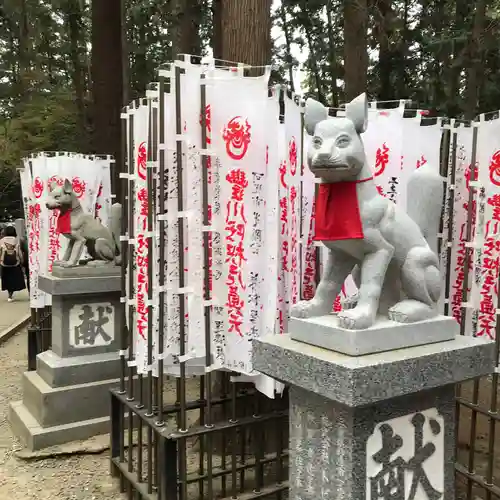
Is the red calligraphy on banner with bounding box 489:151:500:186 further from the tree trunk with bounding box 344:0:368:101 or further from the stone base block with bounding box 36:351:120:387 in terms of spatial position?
the tree trunk with bounding box 344:0:368:101

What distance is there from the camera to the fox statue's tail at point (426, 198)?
2787 mm

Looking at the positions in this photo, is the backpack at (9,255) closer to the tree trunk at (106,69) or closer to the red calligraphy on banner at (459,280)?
the tree trunk at (106,69)

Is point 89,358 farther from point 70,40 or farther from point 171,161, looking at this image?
point 70,40

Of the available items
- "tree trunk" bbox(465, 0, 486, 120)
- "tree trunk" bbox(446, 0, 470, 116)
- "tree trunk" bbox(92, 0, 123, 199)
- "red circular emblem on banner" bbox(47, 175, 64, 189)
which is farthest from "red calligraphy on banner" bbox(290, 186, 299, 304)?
"tree trunk" bbox(92, 0, 123, 199)

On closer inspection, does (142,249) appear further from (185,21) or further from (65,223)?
(185,21)

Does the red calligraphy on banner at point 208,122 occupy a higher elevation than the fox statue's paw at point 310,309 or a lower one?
higher

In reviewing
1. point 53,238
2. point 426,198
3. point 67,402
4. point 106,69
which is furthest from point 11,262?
point 426,198

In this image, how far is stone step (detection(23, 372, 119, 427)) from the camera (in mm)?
5613

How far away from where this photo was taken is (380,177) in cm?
456

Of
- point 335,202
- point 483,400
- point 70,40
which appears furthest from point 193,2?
point 335,202

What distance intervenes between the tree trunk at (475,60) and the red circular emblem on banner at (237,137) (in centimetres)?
646

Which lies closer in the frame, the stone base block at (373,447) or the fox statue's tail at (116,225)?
the stone base block at (373,447)

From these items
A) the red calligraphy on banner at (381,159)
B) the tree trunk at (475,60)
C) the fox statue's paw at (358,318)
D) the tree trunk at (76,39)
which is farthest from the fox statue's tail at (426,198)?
the tree trunk at (76,39)

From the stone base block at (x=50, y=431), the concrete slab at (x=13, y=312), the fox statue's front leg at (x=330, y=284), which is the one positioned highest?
the fox statue's front leg at (x=330, y=284)
